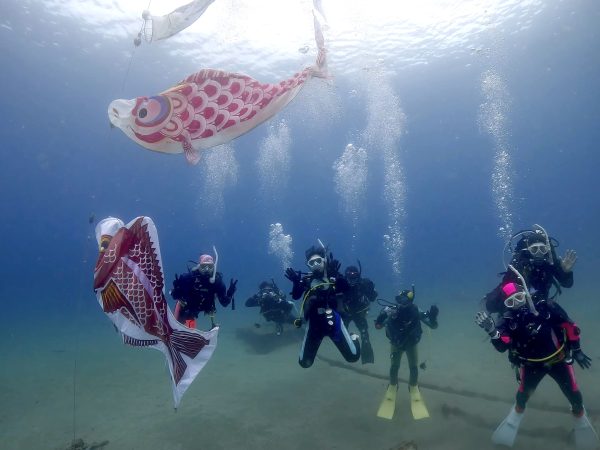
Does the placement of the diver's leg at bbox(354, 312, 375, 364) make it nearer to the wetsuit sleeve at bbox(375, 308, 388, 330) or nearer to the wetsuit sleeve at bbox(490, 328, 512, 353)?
the wetsuit sleeve at bbox(375, 308, 388, 330)

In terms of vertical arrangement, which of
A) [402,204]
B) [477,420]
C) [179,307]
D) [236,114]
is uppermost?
[236,114]

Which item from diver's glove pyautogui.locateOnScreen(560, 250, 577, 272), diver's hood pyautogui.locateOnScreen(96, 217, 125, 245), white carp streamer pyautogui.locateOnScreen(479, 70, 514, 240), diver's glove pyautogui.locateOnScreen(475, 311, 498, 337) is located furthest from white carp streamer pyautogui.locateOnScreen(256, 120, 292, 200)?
diver's hood pyautogui.locateOnScreen(96, 217, 125, 245)

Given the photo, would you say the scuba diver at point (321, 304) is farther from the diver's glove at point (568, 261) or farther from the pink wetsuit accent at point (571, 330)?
the diver's glove at point (568, 261)

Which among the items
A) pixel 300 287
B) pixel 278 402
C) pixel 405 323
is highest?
pixel 300 287

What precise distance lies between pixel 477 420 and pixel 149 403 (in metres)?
8.18

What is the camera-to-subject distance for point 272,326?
17.2m

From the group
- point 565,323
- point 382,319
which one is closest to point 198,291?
point 382,319

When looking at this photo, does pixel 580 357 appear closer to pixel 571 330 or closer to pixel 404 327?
pixel 571 330

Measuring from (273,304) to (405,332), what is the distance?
559 cm

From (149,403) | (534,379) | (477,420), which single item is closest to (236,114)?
(534,379)

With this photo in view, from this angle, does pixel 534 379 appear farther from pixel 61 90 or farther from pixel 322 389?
pixel 61 90

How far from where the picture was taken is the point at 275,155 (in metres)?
71.8

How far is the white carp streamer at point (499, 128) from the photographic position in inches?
1788

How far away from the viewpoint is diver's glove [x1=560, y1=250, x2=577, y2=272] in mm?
6410
